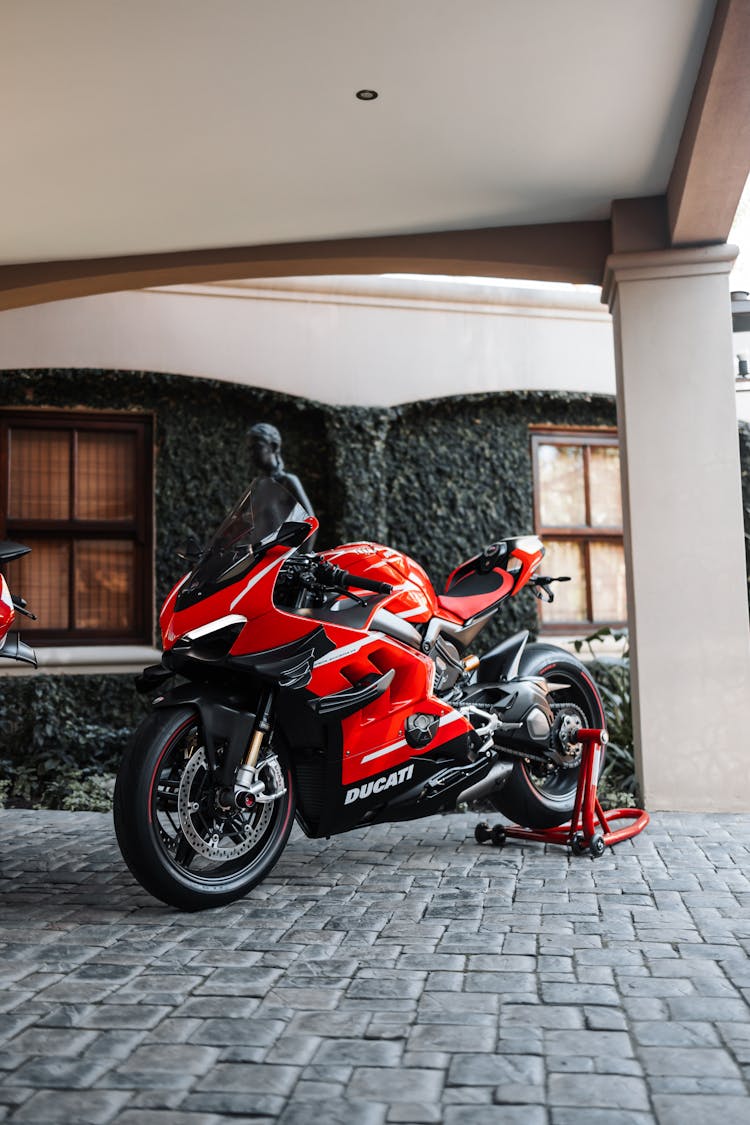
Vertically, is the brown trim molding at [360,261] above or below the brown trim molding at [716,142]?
above

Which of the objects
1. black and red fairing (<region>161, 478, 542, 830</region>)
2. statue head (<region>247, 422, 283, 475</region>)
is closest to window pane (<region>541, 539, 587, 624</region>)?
statue head (<region>247, 422, 283, 475</region>)

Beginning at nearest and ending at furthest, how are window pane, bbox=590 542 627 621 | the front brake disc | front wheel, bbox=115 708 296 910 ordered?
front wheel, bbox=115 708 296 910, the front brake disc, window pane, bbox=590 542 627 621

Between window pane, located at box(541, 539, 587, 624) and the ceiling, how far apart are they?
3321 mm

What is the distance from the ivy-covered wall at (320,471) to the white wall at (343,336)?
13cm

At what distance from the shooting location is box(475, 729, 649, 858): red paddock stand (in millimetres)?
3992

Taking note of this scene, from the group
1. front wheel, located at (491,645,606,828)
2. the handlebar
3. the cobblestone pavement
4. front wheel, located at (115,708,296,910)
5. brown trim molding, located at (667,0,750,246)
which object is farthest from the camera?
front wheel, located at (491,645,606,828)

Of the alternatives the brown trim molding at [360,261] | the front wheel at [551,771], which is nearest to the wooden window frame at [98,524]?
the brown trim molding at [360,261]

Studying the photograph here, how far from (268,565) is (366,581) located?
353 mm

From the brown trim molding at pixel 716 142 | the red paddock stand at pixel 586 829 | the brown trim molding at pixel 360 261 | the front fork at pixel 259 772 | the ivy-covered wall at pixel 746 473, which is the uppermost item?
the brown trim molding at pixel 360 261

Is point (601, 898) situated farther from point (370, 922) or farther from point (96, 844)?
point (96, 844)

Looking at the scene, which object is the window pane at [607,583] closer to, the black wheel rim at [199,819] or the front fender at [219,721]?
the black wheel rim at [199,819]

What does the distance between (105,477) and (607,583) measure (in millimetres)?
4027

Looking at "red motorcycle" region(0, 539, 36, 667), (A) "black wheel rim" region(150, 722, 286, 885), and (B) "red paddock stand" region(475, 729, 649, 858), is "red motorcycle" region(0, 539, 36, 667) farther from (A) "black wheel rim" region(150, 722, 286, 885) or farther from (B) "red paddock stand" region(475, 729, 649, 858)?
(B) "red paddock stand" region(475, 729, 649, 858)

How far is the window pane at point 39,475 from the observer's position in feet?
24.0
